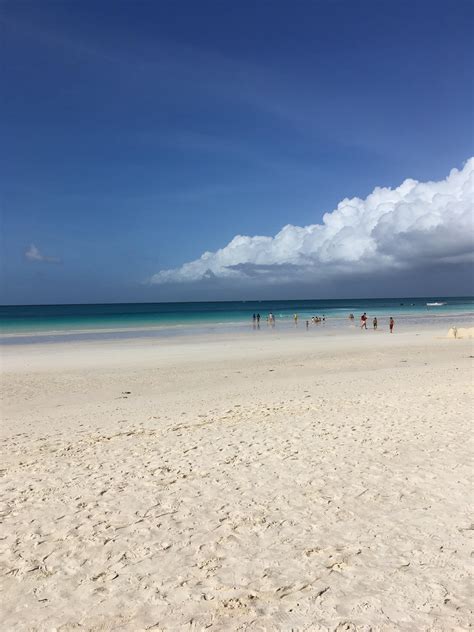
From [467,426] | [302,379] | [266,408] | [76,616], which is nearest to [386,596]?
[76,616]

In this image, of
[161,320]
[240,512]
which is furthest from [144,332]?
[240,512]

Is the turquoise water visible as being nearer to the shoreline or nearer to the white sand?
the shoreline

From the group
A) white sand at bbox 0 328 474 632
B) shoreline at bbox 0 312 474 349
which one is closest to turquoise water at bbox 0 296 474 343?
shoreline at bbox 0 312 474 349

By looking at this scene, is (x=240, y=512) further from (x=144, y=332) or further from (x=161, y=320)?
(x=161, y=320)

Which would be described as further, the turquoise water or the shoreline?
the turquoise water

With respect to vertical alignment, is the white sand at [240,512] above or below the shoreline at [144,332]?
below

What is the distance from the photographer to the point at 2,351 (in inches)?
1248

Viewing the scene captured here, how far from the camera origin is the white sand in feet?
15.1

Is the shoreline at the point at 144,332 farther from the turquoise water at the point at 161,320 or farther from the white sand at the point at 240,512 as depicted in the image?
the white sand at the point at 240,512

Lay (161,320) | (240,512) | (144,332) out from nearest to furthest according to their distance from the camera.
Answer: (240,512), (144,332), (161,320)

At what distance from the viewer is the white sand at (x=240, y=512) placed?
4.59 meters

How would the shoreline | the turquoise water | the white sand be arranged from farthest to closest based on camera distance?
1. the turquoise water
2. the shoreline
3. the white sand

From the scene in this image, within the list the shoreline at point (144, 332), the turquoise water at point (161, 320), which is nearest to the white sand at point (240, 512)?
the shoreline at point (144, 332)

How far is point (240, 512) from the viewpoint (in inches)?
257
